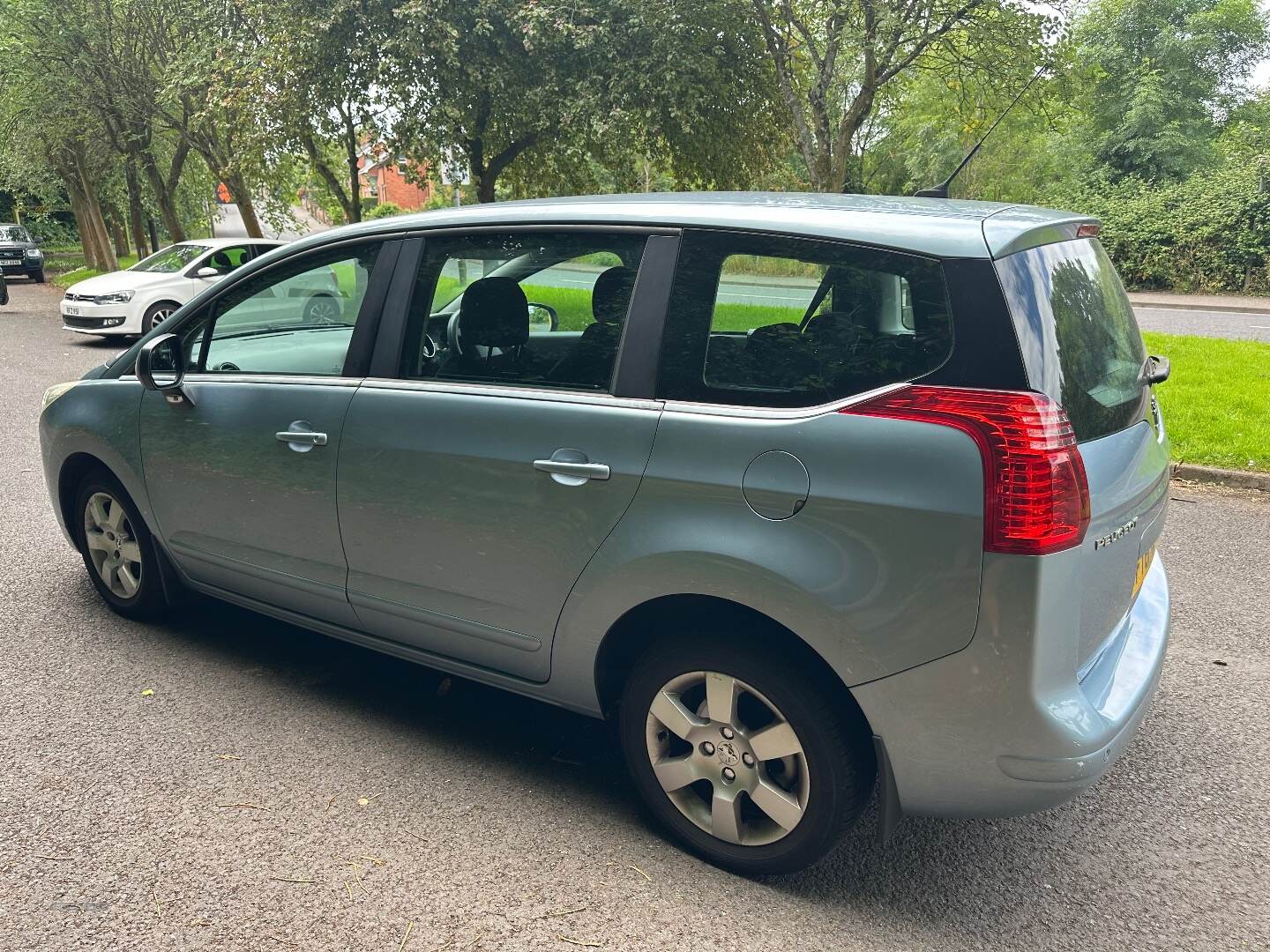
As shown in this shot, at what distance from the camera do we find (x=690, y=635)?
2.64 m

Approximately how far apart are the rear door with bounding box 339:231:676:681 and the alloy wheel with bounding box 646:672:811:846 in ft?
1.43

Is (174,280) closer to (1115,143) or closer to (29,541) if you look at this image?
(29,541)

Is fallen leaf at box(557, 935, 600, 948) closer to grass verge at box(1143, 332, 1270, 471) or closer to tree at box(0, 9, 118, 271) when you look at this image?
grass verge at box(1143, 332, 1270, 471)

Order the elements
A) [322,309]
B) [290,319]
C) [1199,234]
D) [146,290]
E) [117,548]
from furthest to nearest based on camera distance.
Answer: [1199,234] < [146,290] < [117,548] < [290,319] < [322,309]

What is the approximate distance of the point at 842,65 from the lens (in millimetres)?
16344

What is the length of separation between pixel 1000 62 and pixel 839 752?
15.7m

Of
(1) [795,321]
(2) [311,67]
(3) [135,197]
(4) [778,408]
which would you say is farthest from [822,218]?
(3) [135,197]

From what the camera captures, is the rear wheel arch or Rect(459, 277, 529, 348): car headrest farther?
Rect(459, 277, 529, 348): car headrest

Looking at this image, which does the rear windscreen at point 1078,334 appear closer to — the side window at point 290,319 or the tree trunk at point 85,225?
the side window at point 290,319

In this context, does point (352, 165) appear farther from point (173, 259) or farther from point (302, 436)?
point (302, 436)

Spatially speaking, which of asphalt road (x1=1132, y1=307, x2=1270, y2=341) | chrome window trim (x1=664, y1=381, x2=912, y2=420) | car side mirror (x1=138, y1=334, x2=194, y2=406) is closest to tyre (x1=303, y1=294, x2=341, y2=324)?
car side mirror (x1=138, y1=334, x2=194, y2=406)

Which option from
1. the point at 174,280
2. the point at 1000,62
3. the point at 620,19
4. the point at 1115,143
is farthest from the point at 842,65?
the point at 1115,143

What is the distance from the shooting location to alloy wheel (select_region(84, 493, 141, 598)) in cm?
429

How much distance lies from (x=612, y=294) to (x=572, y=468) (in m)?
0.50
